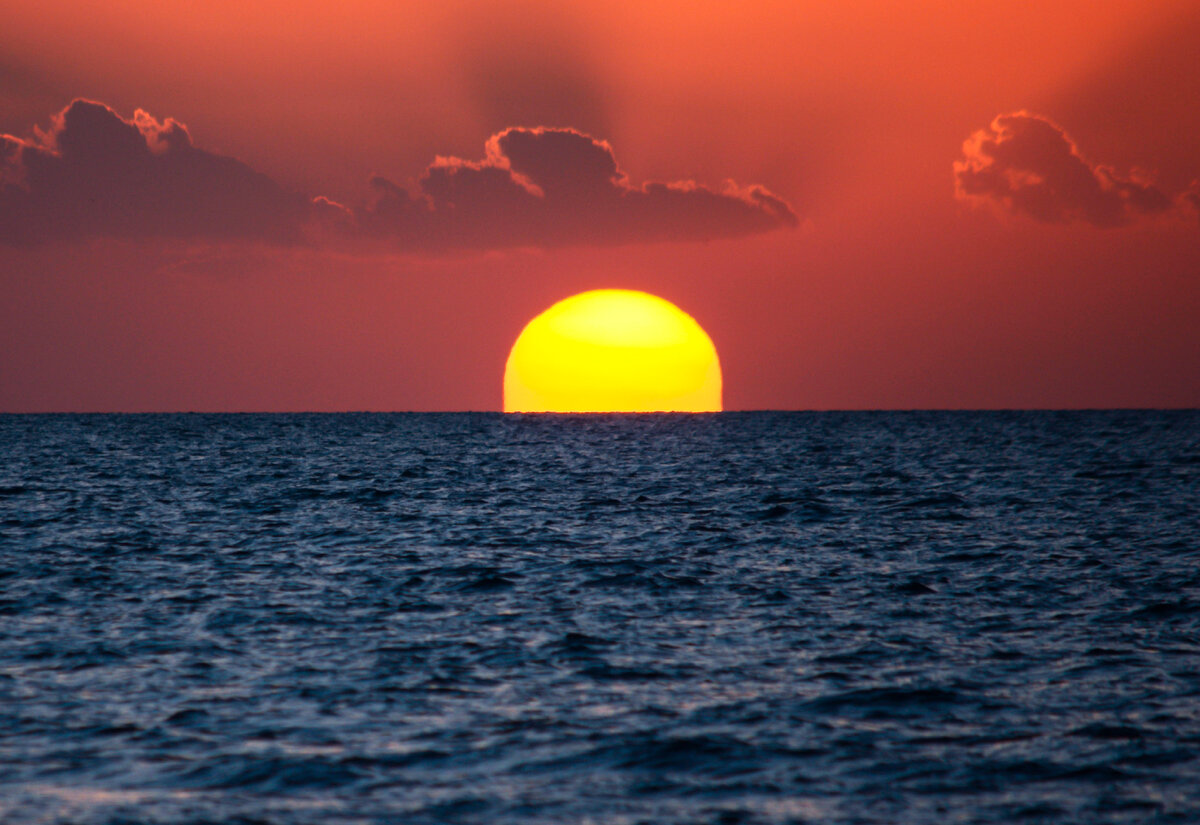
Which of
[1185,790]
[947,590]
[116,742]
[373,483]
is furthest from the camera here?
[373,483]

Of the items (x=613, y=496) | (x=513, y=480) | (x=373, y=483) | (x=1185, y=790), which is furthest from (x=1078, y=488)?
(x=1185, y=790)

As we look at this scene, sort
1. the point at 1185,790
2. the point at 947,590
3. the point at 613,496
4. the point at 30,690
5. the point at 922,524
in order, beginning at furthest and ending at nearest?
the point at 613,496, the point at 922,524, the point at 947,590, the point at 30,690, the point at 1185,790

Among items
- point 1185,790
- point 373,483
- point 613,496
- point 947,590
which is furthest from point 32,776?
point 373,483

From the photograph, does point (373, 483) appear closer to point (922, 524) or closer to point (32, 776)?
point (922, 524)

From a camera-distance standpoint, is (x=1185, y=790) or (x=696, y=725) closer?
(x=1185, y=790)

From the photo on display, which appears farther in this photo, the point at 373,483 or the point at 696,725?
the point at 373,483

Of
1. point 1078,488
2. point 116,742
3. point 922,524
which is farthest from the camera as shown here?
point 1078,488

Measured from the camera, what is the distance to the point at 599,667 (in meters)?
15.4

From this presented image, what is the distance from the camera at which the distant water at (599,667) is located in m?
10.7

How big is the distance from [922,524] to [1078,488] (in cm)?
1513

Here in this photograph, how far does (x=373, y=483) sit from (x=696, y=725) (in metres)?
36.4

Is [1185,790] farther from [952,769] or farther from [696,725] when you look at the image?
[696,725]

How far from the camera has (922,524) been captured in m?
32.4

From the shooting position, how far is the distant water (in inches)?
420
